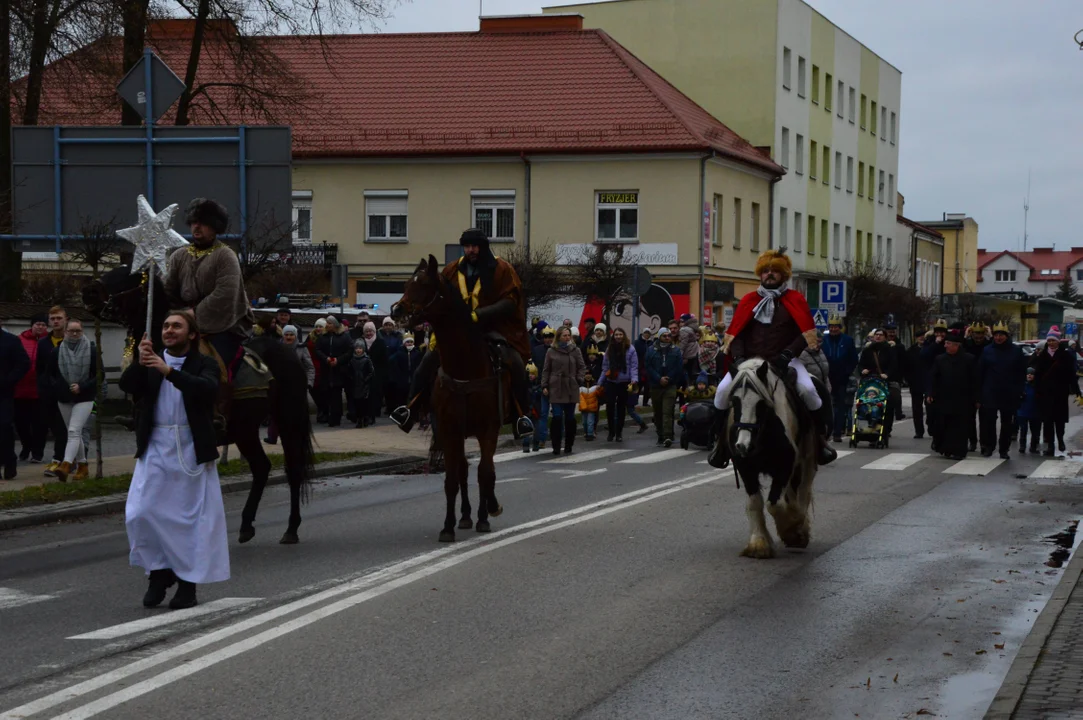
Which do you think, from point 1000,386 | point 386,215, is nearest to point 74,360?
point 1000,386

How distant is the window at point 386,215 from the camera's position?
4956 cm

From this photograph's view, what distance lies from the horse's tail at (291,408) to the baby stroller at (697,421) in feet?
15.2

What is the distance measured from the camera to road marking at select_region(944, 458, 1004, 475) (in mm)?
19141

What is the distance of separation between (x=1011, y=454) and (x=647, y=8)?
39.8m

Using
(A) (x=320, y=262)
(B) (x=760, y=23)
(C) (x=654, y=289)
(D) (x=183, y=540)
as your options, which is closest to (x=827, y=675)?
(D) (x=183, y=540)

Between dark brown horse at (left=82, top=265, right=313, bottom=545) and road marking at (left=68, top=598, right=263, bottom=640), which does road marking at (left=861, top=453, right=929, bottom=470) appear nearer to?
dark brown horse at (left=82, top=265, right=313, bottom=545)

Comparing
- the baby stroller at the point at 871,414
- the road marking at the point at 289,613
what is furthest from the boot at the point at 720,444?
the baby stroller at the point at 871,414

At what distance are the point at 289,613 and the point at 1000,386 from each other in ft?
52.9

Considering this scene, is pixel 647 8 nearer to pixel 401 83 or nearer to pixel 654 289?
pixel 401 83

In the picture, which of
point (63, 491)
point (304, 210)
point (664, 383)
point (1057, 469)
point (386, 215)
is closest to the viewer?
point (63, 491)

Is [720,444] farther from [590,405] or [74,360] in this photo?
[590,405]

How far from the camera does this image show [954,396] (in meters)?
21.5

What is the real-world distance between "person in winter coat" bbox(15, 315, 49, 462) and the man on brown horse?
7447mm

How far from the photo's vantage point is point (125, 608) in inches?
339
